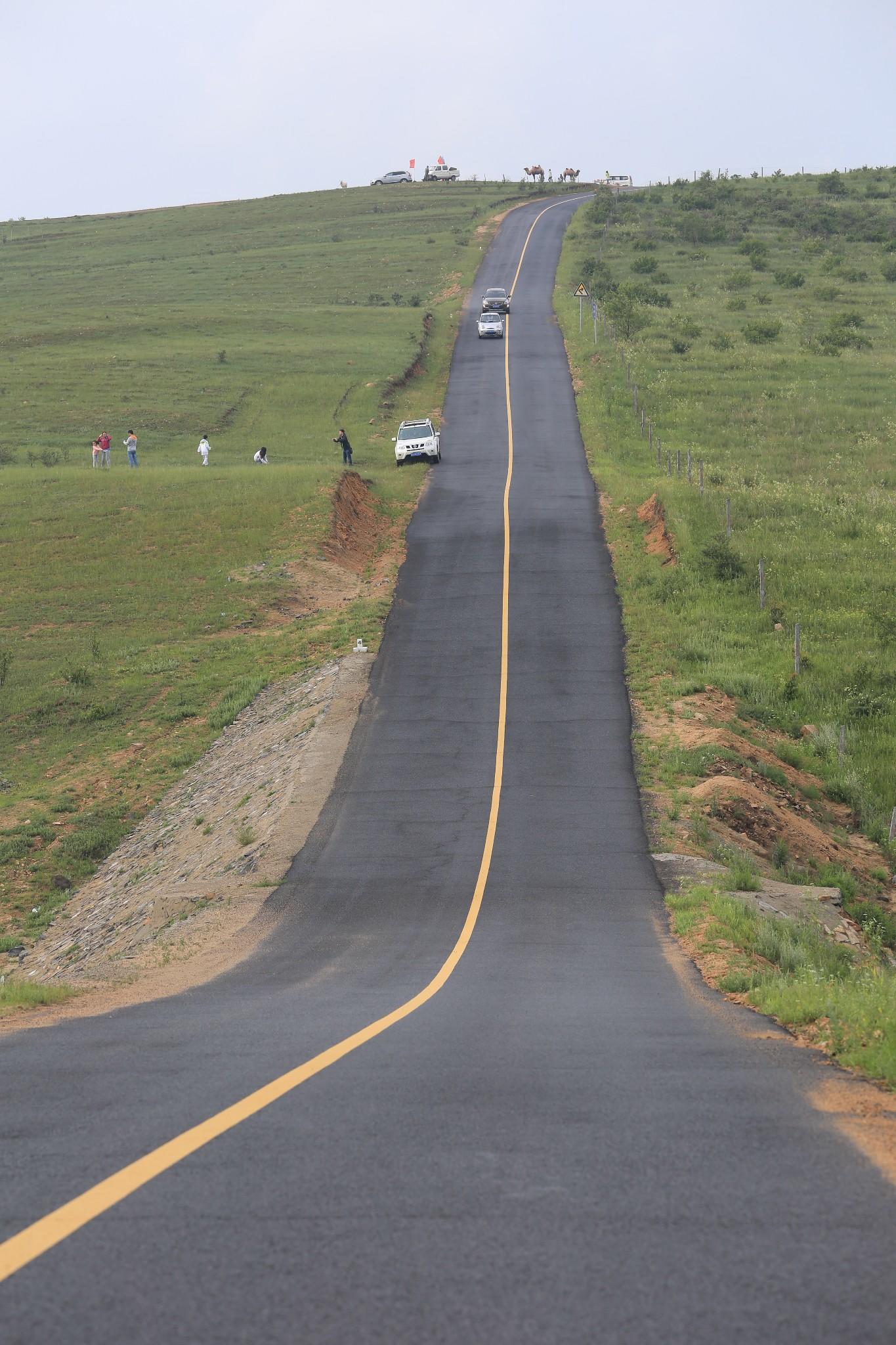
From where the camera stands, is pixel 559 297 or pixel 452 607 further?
pixel 559 297

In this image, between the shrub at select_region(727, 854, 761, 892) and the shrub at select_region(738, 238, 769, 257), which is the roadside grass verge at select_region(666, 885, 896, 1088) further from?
the shrub at select_region(738, 238, 769, 257)

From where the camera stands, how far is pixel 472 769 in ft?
73.4

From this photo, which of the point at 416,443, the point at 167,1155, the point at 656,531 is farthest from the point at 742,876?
the point at 416,443

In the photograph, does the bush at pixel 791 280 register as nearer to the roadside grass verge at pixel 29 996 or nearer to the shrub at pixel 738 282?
the shrub at pixel 738 282

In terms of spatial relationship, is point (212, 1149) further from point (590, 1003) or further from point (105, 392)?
point (105, 392)

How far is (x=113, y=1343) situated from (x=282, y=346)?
71.8 m

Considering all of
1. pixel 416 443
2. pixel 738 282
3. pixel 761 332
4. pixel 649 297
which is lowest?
pixel 416 443

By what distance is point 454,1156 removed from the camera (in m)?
5.71

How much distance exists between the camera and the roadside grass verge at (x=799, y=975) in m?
8.31

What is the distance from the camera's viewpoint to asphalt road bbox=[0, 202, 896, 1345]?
413 centimetres

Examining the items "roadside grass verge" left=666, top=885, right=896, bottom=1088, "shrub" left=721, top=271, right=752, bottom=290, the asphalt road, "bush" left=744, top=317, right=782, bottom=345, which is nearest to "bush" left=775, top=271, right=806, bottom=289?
"shrub" left=721, top=271, right=752, bottom=290

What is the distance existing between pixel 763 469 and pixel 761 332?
26.2 meters

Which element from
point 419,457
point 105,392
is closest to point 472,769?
point 419,457

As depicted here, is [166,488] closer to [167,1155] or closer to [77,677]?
[77,677]
